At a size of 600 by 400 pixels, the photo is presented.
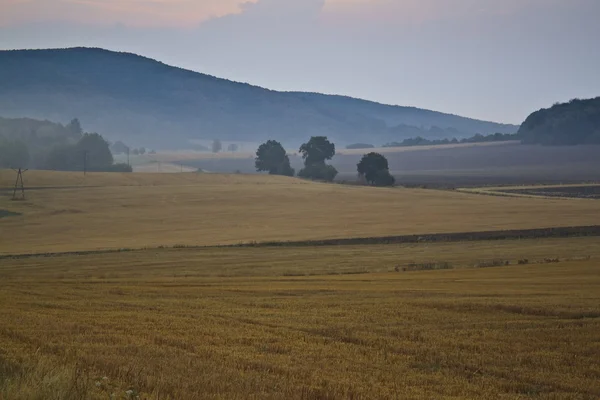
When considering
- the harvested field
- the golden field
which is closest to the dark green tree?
the golden field

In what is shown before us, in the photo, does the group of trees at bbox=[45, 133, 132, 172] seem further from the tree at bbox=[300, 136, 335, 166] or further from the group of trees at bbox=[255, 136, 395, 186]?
the tree at bbox=[300, 136, 335, 166]

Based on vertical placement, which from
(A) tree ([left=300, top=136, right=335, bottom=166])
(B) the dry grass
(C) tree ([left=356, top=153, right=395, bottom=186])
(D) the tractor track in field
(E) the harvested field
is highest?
(A) tree ([left=300, top=136, right=335, bottom=166])

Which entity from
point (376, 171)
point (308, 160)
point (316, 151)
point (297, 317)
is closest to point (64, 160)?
point (308, 160)

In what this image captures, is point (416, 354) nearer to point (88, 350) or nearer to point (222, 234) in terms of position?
point (88, 350)

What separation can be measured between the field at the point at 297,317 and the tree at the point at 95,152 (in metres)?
98.3

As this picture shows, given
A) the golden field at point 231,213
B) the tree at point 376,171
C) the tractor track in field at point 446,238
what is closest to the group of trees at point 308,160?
the tree at point 376,171

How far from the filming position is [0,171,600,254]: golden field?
2502 inches

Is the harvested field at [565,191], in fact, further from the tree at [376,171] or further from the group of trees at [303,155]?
the group of trees at [303,155]

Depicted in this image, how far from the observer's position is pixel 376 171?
13425 cm

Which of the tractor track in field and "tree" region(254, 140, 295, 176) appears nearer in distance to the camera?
the tractor track in field

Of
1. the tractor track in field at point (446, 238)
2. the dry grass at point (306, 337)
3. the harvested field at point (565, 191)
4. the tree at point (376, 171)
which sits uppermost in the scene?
the tree at point (376, 171)

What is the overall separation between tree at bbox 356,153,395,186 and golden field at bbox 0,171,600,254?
21.9 metres

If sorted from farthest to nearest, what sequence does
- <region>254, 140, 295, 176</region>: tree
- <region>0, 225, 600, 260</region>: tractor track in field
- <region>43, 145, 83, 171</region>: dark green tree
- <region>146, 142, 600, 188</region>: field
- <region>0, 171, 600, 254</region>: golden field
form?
<region>43, 145, 83, 171</region>: dark green tree
<region>254, 140, 295, 176</region>: tree
<region>146, 142, 600, 188</region>: field
<region>0, 171, 600, 254</region>: golden field
<region>0, 225, 600, 260</region>: tractor track in field

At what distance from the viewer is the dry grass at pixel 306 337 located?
42.3ft
